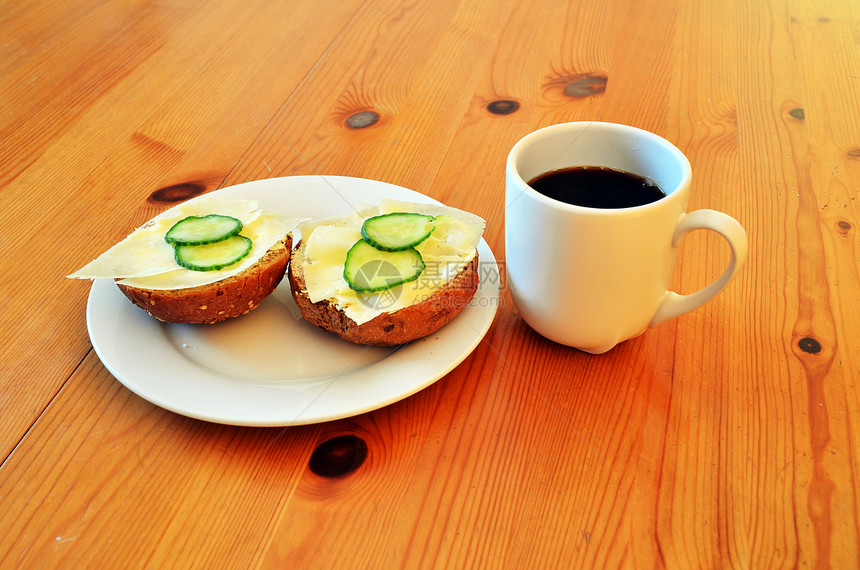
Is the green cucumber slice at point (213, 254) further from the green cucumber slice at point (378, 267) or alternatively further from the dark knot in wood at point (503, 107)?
the dark knot in wood at point (503, 107)

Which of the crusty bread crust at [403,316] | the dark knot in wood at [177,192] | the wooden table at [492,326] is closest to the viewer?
the wooden table at [492,326]

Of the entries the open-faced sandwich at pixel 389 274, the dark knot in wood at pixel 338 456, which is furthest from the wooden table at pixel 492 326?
the open-faced sandwich at pixel 389 274

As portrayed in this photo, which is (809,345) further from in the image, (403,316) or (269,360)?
(269,360)

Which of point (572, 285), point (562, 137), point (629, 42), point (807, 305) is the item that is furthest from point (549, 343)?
point (629, 42)

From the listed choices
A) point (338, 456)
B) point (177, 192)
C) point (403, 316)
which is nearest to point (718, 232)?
point (403, 316)

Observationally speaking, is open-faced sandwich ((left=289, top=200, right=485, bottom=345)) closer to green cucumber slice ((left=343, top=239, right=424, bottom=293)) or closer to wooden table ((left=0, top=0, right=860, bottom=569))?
green cucumber slice ((left=343, top=239, right=424, bottom=293))
